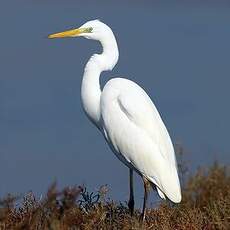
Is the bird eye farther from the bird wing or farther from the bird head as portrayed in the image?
the bird wing

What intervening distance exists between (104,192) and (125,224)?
2.49 ft

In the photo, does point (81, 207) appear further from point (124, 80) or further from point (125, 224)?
point (124, 80)

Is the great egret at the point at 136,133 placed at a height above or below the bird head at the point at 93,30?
below

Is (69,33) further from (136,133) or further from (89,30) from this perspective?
(136,133)

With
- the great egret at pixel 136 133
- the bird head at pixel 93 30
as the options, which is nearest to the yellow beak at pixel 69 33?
the bird head at pixel 93 30

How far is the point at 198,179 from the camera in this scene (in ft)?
32.9

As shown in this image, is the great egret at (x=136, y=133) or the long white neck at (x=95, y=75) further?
the long white neck at (x=95, y=75)

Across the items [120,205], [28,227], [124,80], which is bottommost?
[120,205]

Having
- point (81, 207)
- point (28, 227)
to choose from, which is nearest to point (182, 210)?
point (81, 207)

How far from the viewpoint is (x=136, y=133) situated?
33.6 feet

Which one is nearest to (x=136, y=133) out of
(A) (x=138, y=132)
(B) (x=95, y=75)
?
(A) (x=138, y=132)

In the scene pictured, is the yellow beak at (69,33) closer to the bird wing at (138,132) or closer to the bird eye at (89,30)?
the bird eye at (89,30)

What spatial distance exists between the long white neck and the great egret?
12 millimetres

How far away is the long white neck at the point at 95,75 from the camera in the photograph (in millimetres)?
10508
